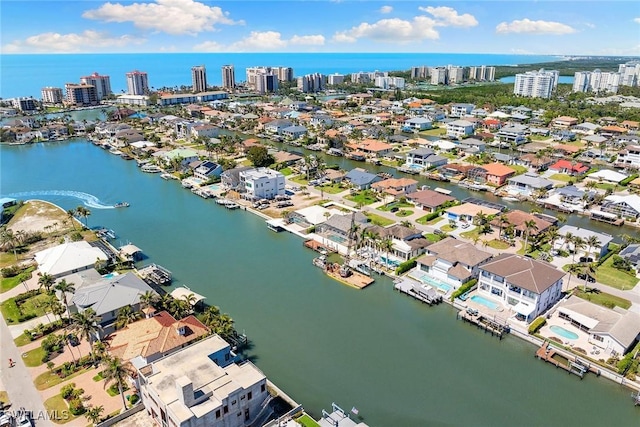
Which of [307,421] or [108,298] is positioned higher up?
[108,298]

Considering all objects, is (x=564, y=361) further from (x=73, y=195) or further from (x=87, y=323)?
(x=73, y=195)

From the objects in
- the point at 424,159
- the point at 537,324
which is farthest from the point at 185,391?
the point at 424,159

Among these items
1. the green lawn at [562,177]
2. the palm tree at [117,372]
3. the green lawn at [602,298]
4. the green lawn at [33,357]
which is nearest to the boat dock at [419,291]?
the green lawn at [602,298]

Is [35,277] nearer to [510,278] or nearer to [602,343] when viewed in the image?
[510,278]

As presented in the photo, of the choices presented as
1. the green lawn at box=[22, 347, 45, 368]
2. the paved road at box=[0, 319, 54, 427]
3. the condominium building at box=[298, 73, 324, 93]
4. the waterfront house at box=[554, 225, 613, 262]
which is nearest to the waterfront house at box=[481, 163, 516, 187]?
the waterfront house at box=[554, 225, 613, 262]

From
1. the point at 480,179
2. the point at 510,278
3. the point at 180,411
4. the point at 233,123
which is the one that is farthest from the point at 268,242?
the point at 233,123

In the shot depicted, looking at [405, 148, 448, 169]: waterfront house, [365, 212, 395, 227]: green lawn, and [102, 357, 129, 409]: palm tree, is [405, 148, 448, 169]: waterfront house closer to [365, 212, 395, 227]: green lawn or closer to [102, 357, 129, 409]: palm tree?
[365, 212, 395, 227]: green lawn
